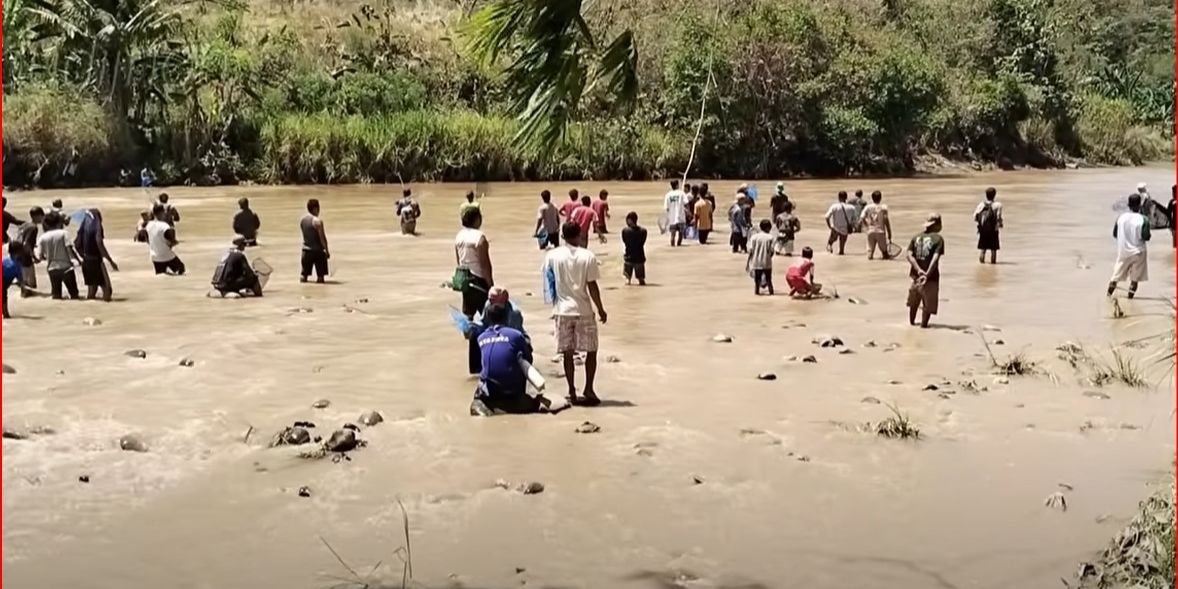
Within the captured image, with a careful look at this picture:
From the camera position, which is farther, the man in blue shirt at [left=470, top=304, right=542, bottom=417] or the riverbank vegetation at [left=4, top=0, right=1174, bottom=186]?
the riverbank vegetation at [left=4, top=0, right=1174, bottom=186]

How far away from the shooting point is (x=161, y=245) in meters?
18.7

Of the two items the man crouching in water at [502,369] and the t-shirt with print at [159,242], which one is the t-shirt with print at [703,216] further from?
the man crouching in water at [502,369]

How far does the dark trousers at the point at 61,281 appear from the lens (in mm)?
16000

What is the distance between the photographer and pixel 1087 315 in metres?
15.1

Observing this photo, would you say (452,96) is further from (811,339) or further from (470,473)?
(470,473)

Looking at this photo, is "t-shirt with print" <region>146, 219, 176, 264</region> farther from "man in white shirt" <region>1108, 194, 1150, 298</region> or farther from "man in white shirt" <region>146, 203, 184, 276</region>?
"man in white shirt" <region>1108, 194, 1150, 298</region>

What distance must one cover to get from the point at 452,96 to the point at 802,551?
41.6 metres

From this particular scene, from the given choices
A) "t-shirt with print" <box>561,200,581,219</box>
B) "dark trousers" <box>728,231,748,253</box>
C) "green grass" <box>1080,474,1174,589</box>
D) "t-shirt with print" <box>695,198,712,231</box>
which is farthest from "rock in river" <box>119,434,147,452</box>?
"t-shirt with print" <box>695,198,712,231</box>

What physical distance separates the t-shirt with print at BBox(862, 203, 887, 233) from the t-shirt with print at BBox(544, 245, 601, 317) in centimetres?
1201

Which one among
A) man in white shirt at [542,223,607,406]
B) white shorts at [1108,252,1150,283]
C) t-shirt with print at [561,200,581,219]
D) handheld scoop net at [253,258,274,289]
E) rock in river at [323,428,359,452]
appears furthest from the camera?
t-shirt with print at [561,200,581,219]

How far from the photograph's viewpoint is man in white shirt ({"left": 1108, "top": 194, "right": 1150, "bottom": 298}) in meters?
15.5

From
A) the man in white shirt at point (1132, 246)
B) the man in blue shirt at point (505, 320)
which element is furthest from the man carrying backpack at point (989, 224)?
the man in blue shirt at point (505, 320)

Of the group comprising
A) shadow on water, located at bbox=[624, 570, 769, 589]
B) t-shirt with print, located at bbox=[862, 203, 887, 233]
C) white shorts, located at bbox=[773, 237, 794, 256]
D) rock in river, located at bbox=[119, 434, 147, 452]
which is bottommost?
shadow on water, located at bbox=[624, 570, 769, 589]

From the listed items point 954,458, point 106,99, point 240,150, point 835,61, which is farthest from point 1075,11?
point 954,458
